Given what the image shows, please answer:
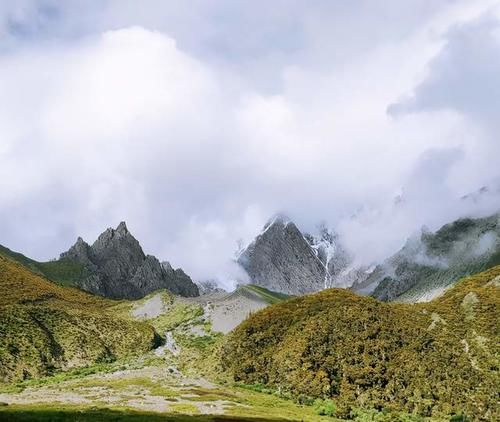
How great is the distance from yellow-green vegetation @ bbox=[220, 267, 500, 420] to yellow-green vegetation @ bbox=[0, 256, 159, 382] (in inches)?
1480

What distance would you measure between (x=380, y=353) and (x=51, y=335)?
85.2 m

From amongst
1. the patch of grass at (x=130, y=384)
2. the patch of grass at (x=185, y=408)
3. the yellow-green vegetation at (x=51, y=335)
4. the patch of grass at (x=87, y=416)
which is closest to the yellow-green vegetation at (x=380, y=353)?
the patch of grass at (x=130, y=384)

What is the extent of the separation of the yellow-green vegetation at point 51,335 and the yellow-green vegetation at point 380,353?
37582 mm

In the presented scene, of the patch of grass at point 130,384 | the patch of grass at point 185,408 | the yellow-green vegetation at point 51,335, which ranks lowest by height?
the patch of grass at point 185,408

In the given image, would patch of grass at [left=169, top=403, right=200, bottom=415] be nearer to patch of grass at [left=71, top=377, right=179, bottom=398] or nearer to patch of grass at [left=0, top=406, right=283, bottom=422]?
patch of grass at [left=0, top=406, right=283, bottom=422]

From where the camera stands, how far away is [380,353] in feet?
377

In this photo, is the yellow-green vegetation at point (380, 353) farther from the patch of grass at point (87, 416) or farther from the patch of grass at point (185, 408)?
the patch of grass at point (87, 416)

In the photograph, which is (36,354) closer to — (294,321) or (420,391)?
(294,321)

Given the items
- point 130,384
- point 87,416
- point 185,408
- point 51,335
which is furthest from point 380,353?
point 51,335

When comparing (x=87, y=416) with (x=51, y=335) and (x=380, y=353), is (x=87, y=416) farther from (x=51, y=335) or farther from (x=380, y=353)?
(x=51, y=335)

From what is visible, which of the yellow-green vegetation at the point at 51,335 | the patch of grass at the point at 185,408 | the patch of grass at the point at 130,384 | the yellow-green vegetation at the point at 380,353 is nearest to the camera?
the patch of grass at the point at 185,408

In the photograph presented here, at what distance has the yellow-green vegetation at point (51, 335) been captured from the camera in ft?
420

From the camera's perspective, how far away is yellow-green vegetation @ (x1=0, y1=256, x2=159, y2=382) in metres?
128

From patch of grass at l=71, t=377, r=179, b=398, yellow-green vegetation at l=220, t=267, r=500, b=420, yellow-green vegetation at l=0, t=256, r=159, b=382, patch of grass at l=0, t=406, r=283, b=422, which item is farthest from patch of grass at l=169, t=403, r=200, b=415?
yellow-green vegetation at l=0, t=256, r=159, b=382
